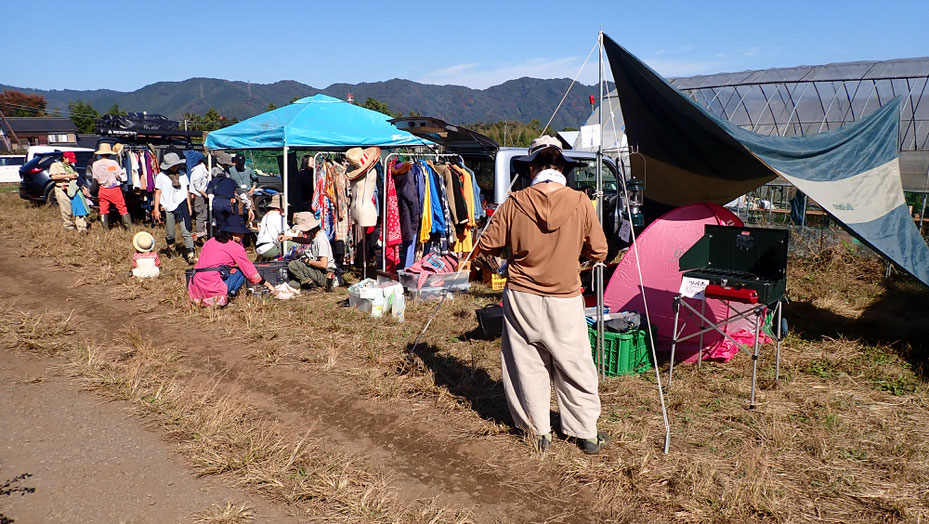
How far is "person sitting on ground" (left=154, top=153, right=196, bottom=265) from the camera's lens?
33.1 ft

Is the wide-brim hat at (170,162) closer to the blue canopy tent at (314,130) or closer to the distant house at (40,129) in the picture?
the blue canopy tent at (314,130)

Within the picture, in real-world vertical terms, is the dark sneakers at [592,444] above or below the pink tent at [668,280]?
below

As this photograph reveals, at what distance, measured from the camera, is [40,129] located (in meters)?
63.7

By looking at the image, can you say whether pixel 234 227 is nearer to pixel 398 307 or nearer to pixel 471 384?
pixel 398 307

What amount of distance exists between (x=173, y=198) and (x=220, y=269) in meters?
3.60

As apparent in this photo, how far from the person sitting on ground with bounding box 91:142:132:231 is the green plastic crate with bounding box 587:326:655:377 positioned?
10.0 metres

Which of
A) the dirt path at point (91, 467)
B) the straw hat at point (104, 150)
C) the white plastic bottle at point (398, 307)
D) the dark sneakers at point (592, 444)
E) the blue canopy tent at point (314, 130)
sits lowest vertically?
the dirt path at point (91, 467)

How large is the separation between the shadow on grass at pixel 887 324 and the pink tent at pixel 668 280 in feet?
4.32

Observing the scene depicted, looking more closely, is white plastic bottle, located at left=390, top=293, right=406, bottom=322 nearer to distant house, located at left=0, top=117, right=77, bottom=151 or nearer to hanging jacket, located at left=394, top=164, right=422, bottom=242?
hanging jacket, located at left=394, top=164, right=422, bottom=242

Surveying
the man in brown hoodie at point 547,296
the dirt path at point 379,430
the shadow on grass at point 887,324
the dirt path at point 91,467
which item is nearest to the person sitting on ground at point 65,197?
the dirt path at point 379,430

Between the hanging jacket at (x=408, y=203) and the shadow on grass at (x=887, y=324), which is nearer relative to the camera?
the shadow on grass at (x=887, y=324)

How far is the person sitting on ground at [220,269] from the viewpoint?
7.19 metres

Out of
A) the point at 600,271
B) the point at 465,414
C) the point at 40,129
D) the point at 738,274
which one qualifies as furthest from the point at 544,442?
the point at 40,129

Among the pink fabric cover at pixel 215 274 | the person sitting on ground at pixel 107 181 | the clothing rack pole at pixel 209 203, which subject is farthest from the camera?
the person sitting on ground at pixel 107 181
